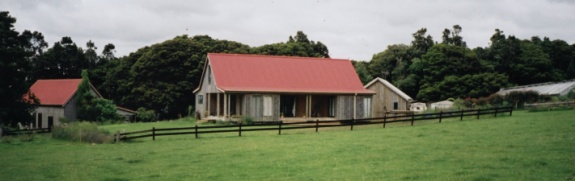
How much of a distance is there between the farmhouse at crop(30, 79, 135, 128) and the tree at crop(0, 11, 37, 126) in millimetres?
13214

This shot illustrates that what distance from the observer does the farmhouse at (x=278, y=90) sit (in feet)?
121

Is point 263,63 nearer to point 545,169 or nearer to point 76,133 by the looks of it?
point 76,133

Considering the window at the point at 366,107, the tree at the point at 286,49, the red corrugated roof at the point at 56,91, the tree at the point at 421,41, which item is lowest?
the window at the point at 366,107

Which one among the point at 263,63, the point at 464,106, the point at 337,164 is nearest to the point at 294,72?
the point at 263,63

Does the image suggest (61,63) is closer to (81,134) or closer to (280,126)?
(81,134)

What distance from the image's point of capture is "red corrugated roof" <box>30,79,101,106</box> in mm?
49219

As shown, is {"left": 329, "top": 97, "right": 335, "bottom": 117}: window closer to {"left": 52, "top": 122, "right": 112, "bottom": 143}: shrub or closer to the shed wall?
the shed wall

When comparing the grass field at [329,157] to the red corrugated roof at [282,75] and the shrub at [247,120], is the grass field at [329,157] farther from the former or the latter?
the red corrugated roof at [282,75]

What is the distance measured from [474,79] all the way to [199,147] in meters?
45.9

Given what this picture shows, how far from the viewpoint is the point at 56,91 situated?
51.4 metres

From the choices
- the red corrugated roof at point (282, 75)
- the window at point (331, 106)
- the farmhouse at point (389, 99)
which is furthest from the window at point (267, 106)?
the farmhouse at point (389, 99)

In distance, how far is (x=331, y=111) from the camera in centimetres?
4034

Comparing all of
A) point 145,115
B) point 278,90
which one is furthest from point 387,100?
point 145,115

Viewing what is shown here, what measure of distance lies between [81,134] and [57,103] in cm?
2542
